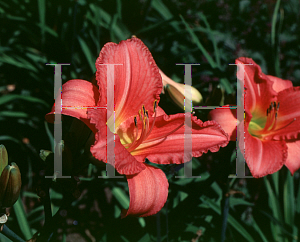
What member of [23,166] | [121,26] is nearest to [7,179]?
[23,166]

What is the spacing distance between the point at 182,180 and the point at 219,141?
40 centimetres

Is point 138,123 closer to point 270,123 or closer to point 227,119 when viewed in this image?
point 227,119

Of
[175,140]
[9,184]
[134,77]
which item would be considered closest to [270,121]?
[175,140]

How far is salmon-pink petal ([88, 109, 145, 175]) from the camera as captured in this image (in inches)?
20.0

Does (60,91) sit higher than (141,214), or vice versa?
(60,91)

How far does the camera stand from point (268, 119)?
79cm

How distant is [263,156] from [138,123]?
1.26 feet

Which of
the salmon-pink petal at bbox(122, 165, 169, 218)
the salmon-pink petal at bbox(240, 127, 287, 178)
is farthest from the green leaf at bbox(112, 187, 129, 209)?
the salmon-pink petal at bbox(240, 127, 287, 178)

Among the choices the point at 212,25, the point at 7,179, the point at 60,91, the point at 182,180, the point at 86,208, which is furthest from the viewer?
the point at 212,25

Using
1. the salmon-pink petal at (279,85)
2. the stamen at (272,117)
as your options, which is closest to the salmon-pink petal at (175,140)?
the stamen at (272,117)

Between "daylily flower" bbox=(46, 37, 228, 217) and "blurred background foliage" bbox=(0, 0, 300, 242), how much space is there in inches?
5.7

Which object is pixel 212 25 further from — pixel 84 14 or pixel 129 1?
pixel 84 14

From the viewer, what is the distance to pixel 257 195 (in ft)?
4.01

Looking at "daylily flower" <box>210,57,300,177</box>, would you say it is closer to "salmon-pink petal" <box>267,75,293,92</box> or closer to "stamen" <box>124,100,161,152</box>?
"salmon-pink petal" <box>267,75,293,92</box>
